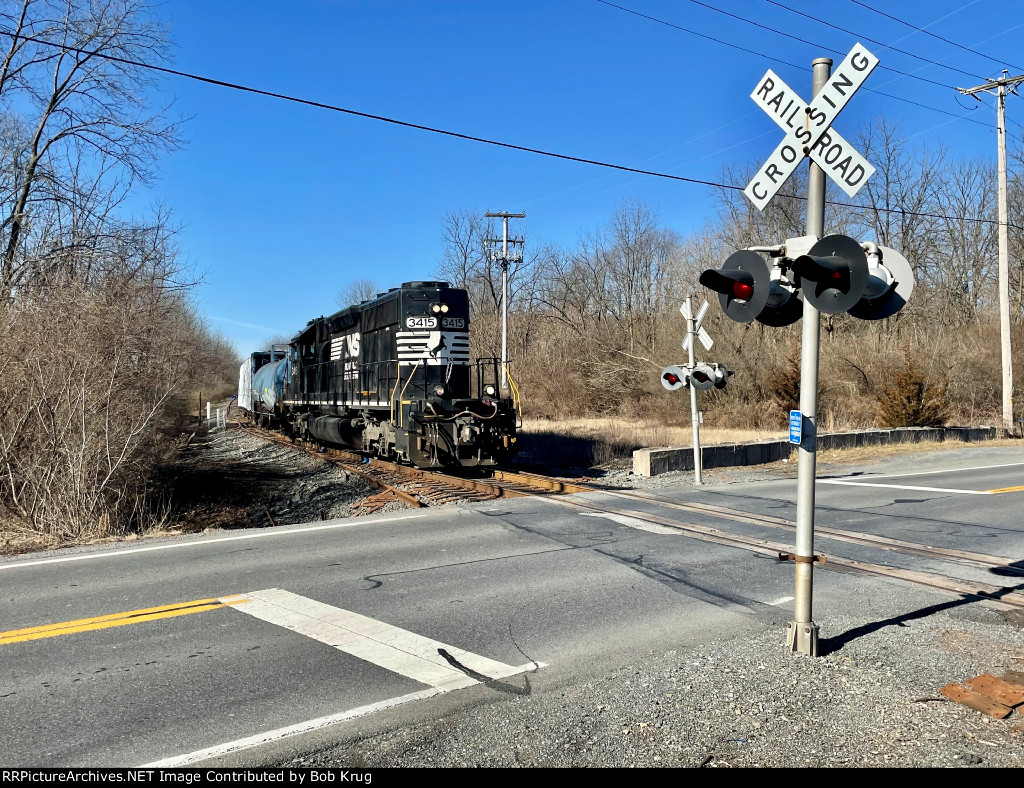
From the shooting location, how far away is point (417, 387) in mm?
15586

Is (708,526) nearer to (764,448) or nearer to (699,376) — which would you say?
(699,376)

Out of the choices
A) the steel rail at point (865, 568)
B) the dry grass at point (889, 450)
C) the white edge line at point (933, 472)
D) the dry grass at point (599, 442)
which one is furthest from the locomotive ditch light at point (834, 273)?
the dry grass at point (889, 450)

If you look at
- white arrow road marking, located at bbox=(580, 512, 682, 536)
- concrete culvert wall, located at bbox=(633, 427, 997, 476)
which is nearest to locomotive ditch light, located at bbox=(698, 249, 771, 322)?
white arrow road marking, located at bbox=(580, 512, 682, 536)

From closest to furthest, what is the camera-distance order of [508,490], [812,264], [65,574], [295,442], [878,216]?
[812,264] → [65,574] → [508,490] → [295,442] → [878,216]

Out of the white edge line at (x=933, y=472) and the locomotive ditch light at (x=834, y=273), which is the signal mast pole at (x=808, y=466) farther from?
the white edge line at (x=933, y=472)

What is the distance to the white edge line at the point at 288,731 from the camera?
11.8ft

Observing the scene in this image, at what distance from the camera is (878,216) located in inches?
1631

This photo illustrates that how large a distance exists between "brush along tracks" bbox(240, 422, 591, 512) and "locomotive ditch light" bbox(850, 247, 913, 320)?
26.5 ft

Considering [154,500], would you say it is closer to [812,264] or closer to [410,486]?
[410,486]

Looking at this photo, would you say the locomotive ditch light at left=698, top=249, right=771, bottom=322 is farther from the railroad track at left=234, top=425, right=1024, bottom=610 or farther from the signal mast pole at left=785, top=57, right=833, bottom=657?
the railroad track at left=234, top=425, right=1024, bottom=610

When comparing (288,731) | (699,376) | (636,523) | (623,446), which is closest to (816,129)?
(288,731)

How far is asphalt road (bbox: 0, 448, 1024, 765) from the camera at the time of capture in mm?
4191
